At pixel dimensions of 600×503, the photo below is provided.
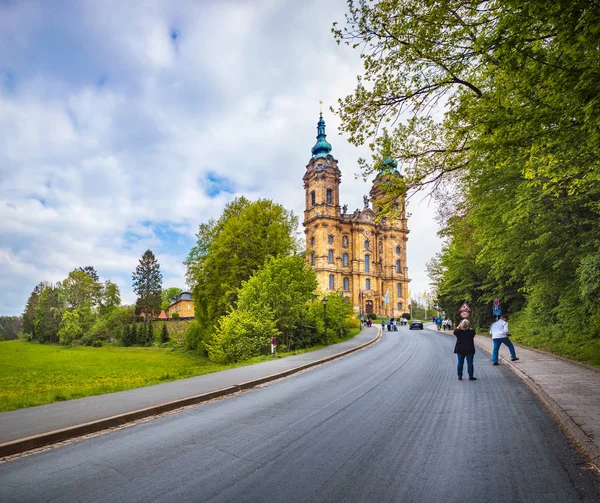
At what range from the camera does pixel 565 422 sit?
5750 millimetres

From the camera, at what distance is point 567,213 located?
532 inches

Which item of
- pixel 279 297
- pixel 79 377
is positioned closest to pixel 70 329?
pixel 79 377

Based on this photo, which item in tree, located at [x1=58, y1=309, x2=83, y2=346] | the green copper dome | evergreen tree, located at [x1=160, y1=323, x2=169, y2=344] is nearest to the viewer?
evergreen tree, located at [x1=160, y1=323, x2=169, y2=344]

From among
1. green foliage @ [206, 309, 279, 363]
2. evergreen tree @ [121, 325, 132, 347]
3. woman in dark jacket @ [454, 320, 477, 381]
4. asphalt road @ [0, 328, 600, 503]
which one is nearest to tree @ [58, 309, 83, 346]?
evergreen tree @ [121, 325, 132, 347]

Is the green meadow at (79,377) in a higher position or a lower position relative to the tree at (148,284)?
lower

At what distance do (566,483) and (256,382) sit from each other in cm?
783

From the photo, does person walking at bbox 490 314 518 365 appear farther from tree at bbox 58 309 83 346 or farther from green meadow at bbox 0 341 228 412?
tree at bbox 58 309 83 346

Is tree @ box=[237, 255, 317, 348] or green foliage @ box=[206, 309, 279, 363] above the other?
tree @ box=[237, 255, 317, 348]

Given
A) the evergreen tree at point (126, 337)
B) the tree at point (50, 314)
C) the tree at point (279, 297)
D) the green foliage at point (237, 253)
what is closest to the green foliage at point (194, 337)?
the green foliage at point (237, 253)

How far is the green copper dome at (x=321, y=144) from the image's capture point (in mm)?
76062

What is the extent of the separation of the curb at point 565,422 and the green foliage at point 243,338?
41.0 feet

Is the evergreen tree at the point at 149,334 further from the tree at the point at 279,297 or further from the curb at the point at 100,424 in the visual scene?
the curb at the point at 100,424

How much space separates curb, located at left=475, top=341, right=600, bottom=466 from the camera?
4.57 metres

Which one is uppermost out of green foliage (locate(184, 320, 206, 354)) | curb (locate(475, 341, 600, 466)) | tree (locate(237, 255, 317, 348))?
tree (locate(237, 255, 317, 348))
